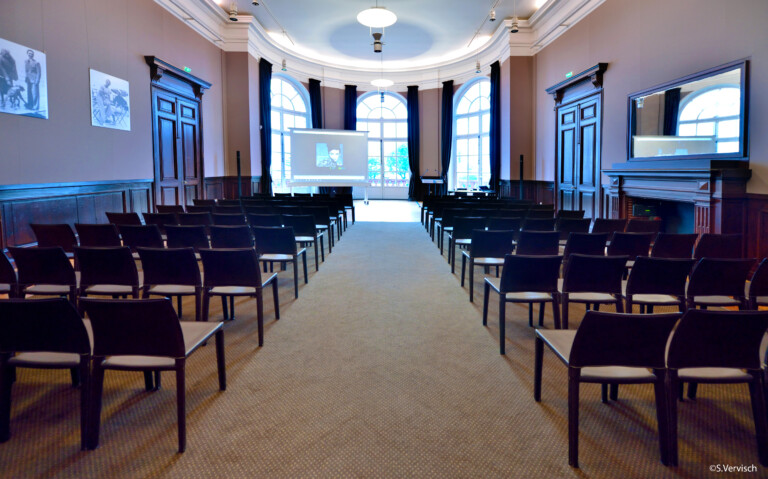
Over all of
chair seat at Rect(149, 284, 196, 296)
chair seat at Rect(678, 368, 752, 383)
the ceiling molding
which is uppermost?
the ceiling molding

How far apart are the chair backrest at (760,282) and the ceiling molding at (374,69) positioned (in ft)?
23.8

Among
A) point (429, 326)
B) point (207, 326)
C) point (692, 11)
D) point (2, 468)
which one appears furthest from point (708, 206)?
point (2, 468)

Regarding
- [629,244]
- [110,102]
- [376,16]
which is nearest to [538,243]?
[629,244]

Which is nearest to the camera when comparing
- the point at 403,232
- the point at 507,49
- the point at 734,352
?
the point at 734,352

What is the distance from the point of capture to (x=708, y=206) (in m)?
4.98

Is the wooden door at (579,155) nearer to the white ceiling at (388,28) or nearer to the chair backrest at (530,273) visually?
the white ceiling at (388,28)

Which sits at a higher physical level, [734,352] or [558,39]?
[558,39]

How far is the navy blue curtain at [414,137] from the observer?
54.7 feet

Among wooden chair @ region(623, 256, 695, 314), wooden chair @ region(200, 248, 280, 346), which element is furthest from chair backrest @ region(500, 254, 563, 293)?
wooden chair @ region(200, 248, 280, 346)

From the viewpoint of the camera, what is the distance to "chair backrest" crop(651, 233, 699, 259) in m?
3.69

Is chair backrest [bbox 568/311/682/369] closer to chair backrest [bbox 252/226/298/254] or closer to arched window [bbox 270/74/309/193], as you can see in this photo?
chair backrest [bbox 252/226/298/254]

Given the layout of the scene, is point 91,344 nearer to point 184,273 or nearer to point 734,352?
point 184,273

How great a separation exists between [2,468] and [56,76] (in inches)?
217

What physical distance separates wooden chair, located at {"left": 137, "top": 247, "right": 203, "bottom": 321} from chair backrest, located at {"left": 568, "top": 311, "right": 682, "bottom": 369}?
2.38m
